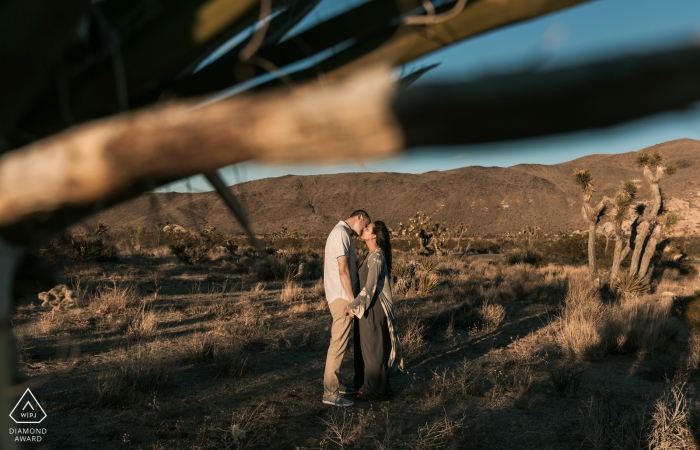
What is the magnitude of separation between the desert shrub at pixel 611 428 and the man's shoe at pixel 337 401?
2775 mm

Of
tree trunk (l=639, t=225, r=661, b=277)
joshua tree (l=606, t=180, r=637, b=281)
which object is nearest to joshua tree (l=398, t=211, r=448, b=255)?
joshua tree (l=606, t=180, r=637, b=281)

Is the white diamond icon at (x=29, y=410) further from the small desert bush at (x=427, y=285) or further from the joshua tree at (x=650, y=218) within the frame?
the joshua tree at (x=650, y=218)

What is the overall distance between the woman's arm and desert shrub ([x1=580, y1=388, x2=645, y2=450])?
2846 millimetres

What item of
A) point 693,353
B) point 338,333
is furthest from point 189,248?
point 693,353

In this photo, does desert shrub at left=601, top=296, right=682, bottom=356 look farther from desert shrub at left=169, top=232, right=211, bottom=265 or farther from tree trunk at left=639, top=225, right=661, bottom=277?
desert shrub at left=169, top=232, right=211, bottom=265

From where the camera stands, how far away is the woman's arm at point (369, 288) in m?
6.75

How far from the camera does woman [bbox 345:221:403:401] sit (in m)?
7.00

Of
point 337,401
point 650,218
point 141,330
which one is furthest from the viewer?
point 650,218

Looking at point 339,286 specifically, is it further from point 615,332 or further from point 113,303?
point 113,303

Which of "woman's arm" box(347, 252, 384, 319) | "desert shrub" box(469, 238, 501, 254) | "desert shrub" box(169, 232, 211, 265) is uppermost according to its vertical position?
"desert shrub" box(169, 232, 211, 265)

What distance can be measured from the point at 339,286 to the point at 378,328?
815mm

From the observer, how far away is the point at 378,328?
277 inches

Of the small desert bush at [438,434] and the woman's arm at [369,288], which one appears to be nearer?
the small desert bush at [438,434]

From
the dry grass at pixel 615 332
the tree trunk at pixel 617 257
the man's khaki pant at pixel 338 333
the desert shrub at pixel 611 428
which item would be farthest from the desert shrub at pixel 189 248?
the desert shrub at pixel 611 428
